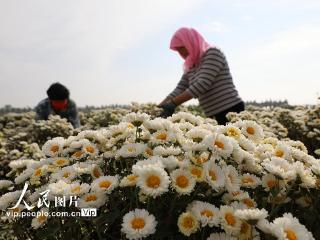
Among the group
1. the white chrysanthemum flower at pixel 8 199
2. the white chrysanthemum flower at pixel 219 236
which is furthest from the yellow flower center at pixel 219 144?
the white chrysanthemum flower at pixel 8 199

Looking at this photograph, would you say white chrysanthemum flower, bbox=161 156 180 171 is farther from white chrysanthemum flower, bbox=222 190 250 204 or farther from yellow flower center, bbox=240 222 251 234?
yellow flower center, bbox=240 222 251 234

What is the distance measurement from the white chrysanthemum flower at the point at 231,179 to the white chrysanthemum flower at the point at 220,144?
7 centimetres

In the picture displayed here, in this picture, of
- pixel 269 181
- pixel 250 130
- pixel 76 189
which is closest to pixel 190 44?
pixel 250 130

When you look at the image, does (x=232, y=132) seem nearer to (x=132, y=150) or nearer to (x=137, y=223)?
(x=132, y=150)

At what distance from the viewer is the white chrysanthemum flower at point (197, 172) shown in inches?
79.6

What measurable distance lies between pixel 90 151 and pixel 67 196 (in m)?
0.49

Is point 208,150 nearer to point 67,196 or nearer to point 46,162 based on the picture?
point 67,196

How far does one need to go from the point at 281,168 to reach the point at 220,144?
0.31m

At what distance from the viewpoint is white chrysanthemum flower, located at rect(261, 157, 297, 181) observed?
6.93ft

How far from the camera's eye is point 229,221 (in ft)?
6.28

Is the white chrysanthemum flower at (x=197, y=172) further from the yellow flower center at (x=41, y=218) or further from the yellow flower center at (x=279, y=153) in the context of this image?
the yellow flower center at (x=41, y=218)

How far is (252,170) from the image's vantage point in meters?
2.33

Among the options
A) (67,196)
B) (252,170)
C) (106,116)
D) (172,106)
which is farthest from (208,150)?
(106,116)

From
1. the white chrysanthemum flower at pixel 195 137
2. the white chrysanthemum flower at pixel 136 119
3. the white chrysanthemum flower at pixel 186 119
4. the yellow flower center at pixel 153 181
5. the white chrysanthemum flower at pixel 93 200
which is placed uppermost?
the white chrysanthemum flower at pixel 186 119
